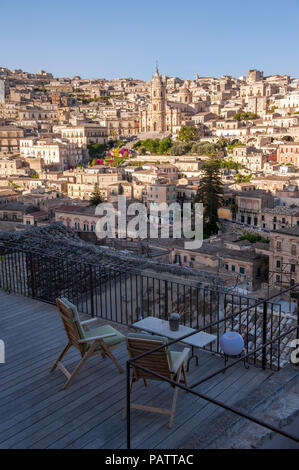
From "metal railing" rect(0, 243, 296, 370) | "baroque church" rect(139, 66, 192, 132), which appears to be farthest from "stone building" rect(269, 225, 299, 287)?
"baroque church" rect(139, 66, 192, 132)

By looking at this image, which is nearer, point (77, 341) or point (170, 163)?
point (77, 341)

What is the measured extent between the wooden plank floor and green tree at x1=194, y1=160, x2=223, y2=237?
38.1 m

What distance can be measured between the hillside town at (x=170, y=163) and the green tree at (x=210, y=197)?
71 centimetres

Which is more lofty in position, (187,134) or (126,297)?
(187,134)

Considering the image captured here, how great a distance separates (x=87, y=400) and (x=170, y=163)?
63.2m

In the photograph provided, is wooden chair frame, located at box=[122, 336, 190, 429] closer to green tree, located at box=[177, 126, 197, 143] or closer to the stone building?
the stone building

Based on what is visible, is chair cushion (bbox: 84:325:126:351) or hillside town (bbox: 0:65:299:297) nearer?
chair cushion (bbox: 84:325:126:351)

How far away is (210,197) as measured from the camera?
A: 43.5 meters

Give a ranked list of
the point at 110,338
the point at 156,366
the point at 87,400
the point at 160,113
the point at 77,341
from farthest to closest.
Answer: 1. the point at 160,113
2. the point at 110,338
3. the point at 77,341
4. the point at 87,400
5. the point at 156,366

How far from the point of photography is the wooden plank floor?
3.42m

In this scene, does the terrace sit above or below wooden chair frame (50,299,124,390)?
below

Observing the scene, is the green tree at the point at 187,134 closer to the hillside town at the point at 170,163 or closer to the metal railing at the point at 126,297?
the hillside town at the point at 170,163

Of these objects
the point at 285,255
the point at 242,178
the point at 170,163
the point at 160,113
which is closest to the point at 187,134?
the point at 170,163

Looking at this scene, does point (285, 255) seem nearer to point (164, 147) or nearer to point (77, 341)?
point (77, 341)
